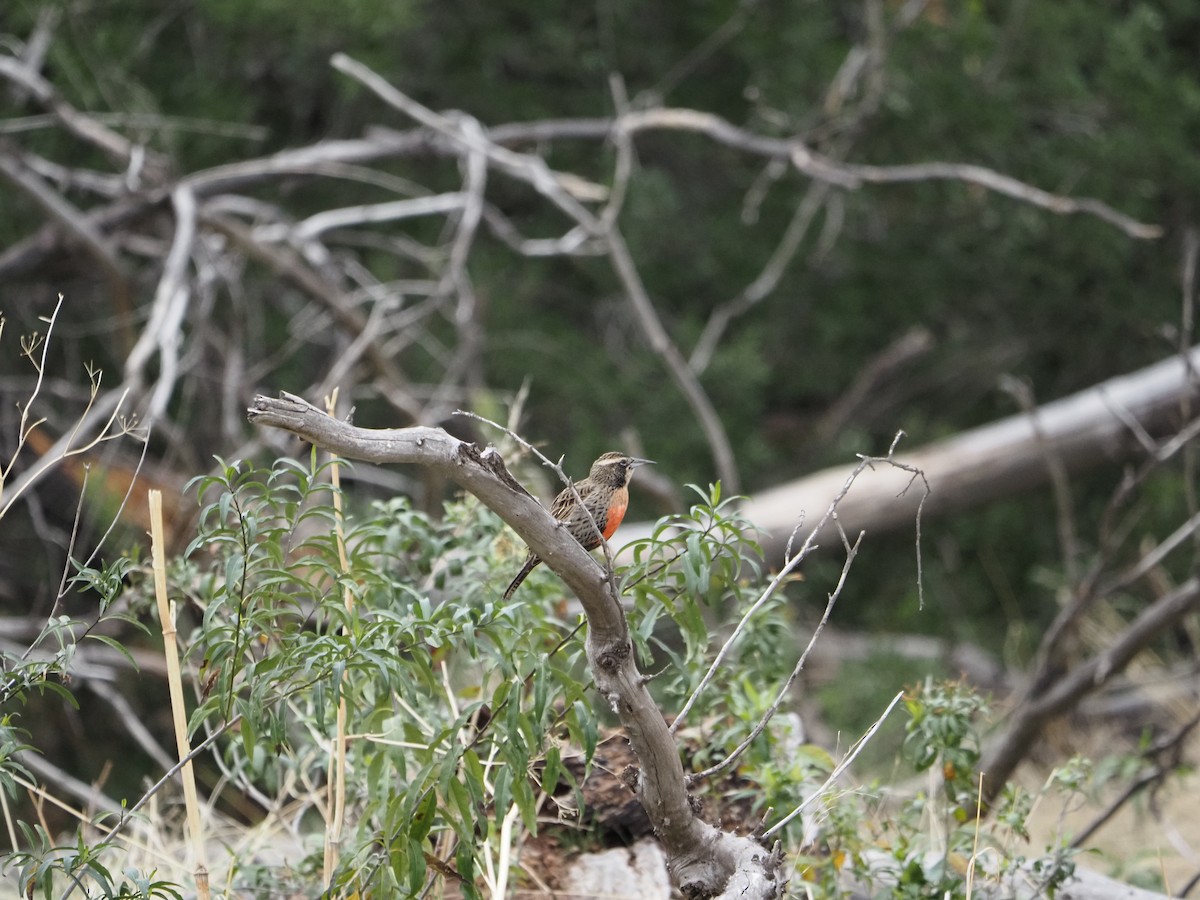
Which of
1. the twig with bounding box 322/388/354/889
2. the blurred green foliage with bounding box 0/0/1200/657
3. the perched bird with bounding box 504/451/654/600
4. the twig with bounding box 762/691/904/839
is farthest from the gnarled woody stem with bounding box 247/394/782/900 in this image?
the blurred green foliage with bounding box 0/0/1200/657

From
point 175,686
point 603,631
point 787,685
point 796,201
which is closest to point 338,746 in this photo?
point 175,686

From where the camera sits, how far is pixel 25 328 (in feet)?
21.6

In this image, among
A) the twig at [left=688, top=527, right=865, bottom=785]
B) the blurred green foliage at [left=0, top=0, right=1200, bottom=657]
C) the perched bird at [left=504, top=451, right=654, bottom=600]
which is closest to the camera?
the twig at [left=688, top=527, right=865, bottom=785]

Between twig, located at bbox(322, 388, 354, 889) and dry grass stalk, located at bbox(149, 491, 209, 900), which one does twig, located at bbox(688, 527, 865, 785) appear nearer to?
twig, located at bbox(322, 388, 354, 889)

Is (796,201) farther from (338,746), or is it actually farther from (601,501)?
(338,746)

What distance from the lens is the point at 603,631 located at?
7.92 ft

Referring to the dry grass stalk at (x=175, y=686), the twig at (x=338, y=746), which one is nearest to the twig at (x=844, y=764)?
the twig at (x=338, y=746)

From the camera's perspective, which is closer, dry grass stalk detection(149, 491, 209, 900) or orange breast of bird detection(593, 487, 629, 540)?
dry grass stalk detection(149, 491, 209, 900)

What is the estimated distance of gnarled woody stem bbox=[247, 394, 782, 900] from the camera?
205 cm

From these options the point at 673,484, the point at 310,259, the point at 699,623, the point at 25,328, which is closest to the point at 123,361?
the point at 25,328

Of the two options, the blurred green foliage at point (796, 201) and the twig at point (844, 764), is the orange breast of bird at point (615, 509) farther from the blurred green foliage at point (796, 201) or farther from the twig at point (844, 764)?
the blurred green foliage at point (796, 201)

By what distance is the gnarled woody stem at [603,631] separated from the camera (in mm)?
2055

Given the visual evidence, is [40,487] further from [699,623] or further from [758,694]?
[699,623]

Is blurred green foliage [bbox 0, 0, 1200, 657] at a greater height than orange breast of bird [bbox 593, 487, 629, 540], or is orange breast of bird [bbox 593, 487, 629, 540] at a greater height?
blurred green foliage [bbox 0, 0, 1200, 657]
